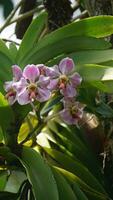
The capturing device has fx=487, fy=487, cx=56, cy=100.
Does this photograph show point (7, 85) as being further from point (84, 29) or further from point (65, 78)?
point (84, 29)

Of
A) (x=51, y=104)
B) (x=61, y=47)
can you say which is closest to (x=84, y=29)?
(x=61, y=47)

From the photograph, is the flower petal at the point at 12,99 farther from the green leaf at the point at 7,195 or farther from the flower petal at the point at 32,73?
the green leaf at the point at 7,195

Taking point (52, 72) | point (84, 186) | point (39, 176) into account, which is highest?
point (52, 72)

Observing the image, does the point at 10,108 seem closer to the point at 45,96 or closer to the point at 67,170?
the point at 45,96

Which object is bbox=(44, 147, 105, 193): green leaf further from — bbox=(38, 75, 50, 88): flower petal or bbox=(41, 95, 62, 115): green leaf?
bbox=(38, 75, 50, 88): flower petal

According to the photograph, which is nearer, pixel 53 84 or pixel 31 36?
pixel 53 84

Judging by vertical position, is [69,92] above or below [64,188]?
above

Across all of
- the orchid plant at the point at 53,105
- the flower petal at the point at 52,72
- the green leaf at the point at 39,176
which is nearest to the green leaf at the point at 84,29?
the orchid plant at the point at 53,105
